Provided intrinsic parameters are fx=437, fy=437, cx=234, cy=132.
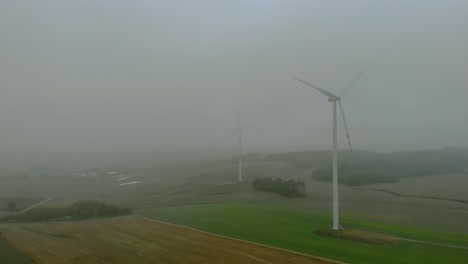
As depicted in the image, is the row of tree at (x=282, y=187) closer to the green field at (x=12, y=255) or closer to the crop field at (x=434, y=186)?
the crop field at (x=434, y=186)

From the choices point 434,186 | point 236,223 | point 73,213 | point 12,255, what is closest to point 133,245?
point 12,255

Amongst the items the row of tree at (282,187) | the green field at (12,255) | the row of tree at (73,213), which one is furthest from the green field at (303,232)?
the green field at (12,255)

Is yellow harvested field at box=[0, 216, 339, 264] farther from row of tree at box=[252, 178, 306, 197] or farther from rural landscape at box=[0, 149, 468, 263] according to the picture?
row of tree at box=[252, 178, 306, 197]

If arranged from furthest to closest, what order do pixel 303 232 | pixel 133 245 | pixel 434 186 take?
pixel 434 186
pixel 303 232
pixel 133 245

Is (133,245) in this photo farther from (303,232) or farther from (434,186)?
(434,186)

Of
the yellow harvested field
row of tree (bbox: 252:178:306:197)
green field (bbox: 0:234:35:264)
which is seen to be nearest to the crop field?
row of tree (bbox: 252:178:306:197)

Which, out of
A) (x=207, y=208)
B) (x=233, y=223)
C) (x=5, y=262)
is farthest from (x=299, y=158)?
(x=5, y=262)
